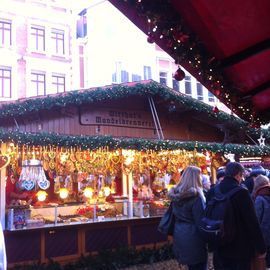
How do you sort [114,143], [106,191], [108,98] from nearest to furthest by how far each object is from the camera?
[114,143] < [108,98] < [106,191]

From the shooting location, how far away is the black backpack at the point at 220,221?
150 inches

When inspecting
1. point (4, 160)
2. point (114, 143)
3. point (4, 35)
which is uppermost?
point (4, 35)

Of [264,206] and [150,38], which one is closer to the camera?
Result: [150,38]

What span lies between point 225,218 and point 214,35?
1.92 m

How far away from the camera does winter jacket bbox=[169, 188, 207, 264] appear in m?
4.74

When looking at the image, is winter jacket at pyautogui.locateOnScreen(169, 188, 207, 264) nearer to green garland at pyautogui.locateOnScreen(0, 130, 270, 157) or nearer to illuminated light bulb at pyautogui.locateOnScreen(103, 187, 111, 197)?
green garland at pyautogui.locateOnScreen(0, 130, 270, 157)

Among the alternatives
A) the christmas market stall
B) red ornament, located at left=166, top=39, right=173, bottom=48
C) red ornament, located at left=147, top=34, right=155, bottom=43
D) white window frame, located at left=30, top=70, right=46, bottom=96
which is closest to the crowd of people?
red ornament, located at left=166, top=39, right=173, bottom=48

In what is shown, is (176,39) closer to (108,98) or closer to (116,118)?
(108,98)

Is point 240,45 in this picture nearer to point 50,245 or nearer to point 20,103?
point 20,103

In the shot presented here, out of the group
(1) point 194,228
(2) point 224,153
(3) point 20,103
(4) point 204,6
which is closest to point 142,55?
(2) point 224,153

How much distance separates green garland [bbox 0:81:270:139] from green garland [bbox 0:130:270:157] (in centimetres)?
98

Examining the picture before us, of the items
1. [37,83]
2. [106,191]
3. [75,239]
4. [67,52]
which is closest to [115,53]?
[67,52]

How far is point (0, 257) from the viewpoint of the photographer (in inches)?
93.7

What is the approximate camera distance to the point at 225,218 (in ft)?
12.6
